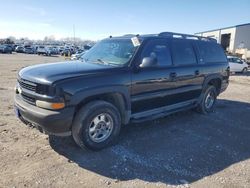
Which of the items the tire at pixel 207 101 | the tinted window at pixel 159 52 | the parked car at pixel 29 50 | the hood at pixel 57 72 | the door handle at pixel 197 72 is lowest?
the parked car at pixel 29 50

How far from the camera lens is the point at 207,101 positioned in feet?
23.7

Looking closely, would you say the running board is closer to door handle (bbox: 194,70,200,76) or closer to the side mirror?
door handle (bbox: 194,70,200,76)

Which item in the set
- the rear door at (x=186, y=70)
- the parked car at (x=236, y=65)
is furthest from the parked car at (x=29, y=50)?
the rear door at (x=186, y=70)

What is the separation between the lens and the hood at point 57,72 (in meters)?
3.91

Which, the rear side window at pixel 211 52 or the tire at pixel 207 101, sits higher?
the rear side window at pixel 211 52

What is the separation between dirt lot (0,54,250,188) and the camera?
3637 millimetres

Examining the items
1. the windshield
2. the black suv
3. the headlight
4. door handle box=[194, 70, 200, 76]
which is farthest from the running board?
the headlight

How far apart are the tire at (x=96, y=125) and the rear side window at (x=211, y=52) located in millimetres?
3331

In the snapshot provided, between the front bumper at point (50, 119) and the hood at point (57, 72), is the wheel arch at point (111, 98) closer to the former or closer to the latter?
the front bumper at point (50, 119)

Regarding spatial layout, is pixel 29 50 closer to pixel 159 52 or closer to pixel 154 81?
pixel 159 52

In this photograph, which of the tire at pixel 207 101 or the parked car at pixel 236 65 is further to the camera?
the parked car at pixel 236 65

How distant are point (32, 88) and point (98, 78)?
1.04 metres

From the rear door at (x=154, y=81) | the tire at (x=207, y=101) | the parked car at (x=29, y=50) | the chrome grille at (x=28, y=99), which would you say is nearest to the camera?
the chrome grille at (x=28, y=99)

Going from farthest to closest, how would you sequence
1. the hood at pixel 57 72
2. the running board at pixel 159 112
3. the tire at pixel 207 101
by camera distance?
the tire at pixel 207 101 → the running board at pixel 159 112 → the hood at pixel 57 72
